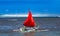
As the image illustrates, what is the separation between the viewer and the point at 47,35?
159ft

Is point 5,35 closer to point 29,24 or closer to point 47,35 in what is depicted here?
point 47,35

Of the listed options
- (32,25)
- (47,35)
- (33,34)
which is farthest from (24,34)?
(32,25)

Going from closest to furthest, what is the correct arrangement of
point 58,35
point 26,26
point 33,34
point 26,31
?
1. point 58,35
2. point 33,34
3. point 26,31
4. point 26,26

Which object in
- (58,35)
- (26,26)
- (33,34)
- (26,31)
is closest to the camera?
(58,35)

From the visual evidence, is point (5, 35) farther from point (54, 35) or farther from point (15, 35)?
point (54, 35)

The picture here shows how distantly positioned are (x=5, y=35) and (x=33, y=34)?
14.0ft

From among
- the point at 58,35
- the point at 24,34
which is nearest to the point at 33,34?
the point at 24,34

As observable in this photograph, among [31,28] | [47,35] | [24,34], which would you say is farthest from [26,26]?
[47,35]

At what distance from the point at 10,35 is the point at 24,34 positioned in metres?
2.84

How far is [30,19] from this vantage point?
63.2 m

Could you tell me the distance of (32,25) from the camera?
61.2m

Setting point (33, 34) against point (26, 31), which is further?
point (26, 31)

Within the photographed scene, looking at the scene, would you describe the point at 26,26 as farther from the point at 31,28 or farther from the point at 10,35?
the point at 10,35

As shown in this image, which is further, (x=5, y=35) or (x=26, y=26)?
(x=26, y=26)
